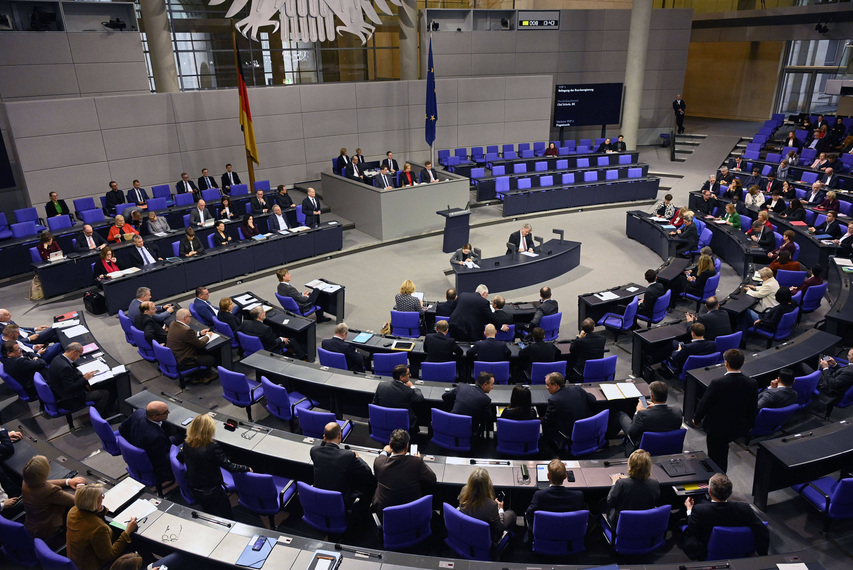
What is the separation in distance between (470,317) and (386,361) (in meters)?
1.51

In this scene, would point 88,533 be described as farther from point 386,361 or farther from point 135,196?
point 135,196

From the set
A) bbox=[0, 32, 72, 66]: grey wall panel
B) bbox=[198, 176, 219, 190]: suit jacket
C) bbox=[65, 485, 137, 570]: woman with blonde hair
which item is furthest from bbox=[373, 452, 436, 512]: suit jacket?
bbox=[0, 32, 72, 66]: grey wall panel

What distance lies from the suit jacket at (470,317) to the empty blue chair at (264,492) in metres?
3.74

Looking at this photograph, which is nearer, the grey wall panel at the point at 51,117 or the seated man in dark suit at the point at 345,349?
the seated man in dark suit at the point at 345,349

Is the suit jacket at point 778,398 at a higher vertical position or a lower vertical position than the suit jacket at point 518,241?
lower

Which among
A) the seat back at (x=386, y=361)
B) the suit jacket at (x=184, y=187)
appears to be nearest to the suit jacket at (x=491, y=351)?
the seat back at (x=386, y=361)

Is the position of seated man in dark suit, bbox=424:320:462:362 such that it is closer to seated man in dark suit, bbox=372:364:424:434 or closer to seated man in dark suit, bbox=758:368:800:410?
seated man in dark suit, bbox=372:364:424:434

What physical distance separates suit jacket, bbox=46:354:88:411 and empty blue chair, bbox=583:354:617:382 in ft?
21.4

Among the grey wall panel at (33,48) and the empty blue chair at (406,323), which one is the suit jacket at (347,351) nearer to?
the empty blue chair at (406,323)

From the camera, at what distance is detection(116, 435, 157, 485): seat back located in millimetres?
6070

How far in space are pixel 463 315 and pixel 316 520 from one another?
13.5 feet

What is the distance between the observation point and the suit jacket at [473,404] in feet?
21.4

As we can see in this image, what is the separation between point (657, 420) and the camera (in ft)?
20.1

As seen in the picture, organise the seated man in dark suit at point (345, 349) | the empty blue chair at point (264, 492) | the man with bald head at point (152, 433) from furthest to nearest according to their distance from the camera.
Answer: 1. the seated man in dark suit at point (345, 349)
2. the man with bald head at point (152, 433)
3. the empty blue chair at point (264, 492)
